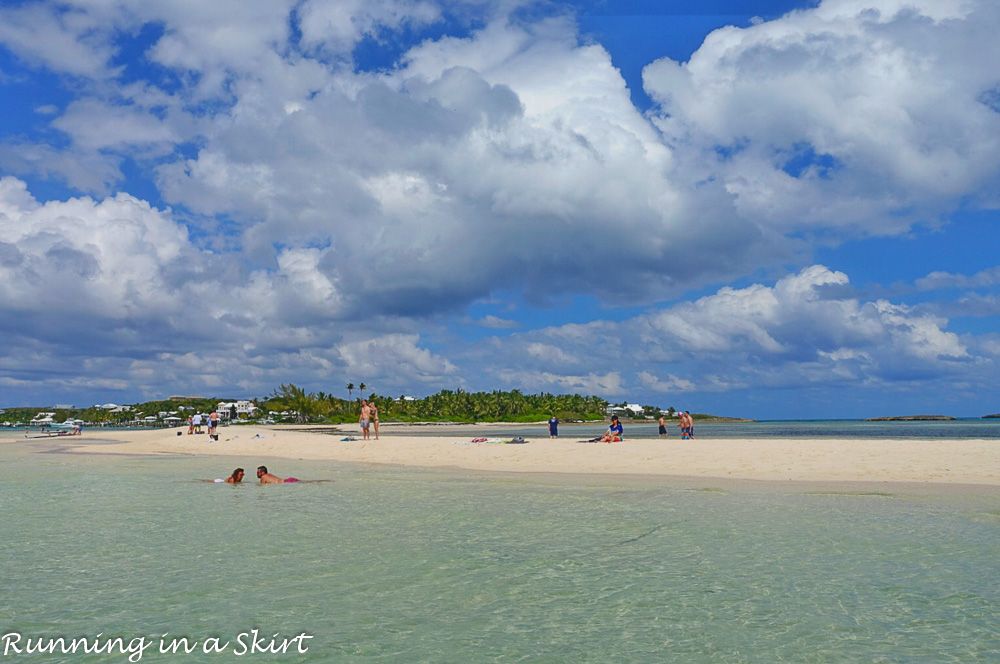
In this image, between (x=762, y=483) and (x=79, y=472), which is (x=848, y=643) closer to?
(x=762, y=483)

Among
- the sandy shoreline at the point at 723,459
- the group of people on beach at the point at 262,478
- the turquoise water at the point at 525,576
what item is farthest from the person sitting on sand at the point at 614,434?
the group of people on beach at the point at 262,478

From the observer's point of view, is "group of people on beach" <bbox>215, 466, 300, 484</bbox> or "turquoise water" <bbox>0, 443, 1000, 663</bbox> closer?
"turquoise water" <bbox>0, 443, 1000, 663</bbox>

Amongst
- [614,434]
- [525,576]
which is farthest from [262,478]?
Answer: [614,434]

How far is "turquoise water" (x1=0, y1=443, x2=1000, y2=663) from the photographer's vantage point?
28.0 ft

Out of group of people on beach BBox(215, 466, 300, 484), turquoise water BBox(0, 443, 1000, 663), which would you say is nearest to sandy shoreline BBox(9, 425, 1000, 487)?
turquoise water BBox(0, 443, 1000, 663)

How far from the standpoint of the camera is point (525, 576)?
38.8ft

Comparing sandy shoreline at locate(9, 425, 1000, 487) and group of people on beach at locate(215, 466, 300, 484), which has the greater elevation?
sandy shoreline at locate(9, 425, 1000, 487)

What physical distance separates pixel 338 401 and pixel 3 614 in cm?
17848

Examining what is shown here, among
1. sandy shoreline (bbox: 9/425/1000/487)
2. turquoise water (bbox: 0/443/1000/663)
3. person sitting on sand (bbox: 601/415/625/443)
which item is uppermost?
person sitting on sand (bbox: 601/415/625/443)

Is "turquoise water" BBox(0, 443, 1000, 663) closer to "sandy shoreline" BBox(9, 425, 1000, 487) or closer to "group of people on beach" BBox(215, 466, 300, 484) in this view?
"sandy shoreline" BBox(9, 425, 1000, 487)

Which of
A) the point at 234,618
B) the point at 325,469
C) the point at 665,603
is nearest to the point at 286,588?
the point at 234,618

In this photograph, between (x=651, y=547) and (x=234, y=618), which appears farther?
(x=651, y=547)

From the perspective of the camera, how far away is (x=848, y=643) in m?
8.41

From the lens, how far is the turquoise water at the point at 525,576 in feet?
28.0
